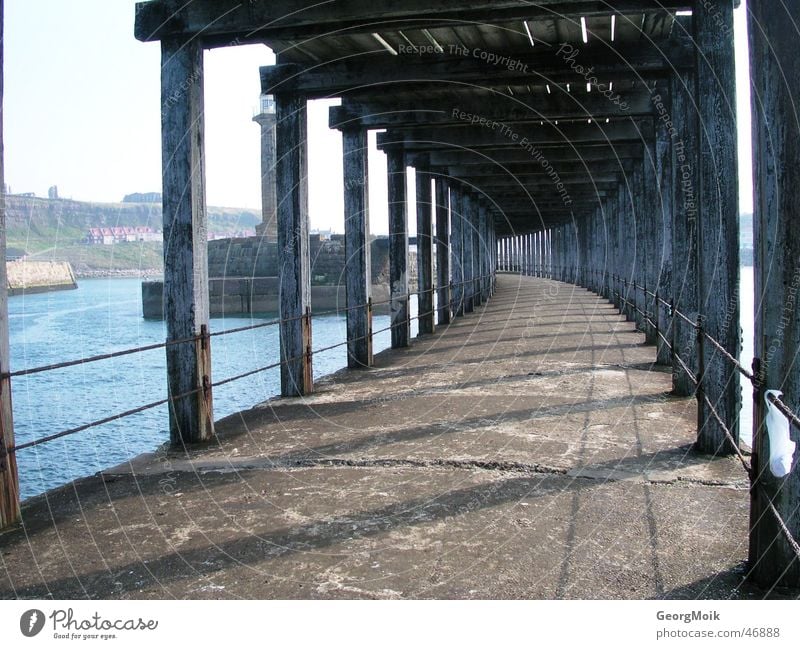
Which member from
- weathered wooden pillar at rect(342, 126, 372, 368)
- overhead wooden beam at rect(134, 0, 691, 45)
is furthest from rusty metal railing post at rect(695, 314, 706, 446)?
weathered wooden pillar at rect(342, 126, 372, 368)

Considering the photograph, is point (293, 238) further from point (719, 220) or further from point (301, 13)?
point (719, 220)

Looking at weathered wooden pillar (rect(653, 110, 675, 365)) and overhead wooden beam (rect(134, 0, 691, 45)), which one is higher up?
overhead wooden beam (rect(134, 0, 691, 45))

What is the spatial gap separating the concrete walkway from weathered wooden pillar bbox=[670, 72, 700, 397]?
500 millimetres

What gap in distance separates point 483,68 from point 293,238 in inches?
106

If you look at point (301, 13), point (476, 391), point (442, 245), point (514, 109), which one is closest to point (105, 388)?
point (442, 245)

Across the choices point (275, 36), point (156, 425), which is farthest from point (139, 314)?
point (275, 36)

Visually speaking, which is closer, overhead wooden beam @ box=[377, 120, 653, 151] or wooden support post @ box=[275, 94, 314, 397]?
wooden support post @ box=[275, 94, 314, 397]

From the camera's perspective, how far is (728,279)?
548 centimetres

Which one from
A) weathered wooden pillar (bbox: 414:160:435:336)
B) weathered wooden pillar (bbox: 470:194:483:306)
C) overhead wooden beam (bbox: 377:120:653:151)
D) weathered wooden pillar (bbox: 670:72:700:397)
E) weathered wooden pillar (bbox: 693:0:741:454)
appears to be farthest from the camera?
weathered wooden pillar (bbox: 470:194:483:306)

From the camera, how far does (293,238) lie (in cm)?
822

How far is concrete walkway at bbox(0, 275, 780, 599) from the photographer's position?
3406mm

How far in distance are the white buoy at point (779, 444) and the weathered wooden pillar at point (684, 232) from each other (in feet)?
12.2

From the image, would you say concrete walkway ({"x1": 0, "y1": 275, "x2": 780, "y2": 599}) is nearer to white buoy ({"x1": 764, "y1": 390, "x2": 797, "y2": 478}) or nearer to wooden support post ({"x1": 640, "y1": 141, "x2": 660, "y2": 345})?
white buoy ({"x1": 764, "y1": 390, "x2": 797, "y2": 478})

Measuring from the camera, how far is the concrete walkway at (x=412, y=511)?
3.41 metres
